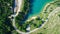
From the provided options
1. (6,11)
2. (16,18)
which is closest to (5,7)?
(6,11)

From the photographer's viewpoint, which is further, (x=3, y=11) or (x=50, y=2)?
(x=50, y=2)

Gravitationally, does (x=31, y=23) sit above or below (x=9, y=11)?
below

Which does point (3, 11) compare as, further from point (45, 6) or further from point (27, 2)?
point (45, 6)

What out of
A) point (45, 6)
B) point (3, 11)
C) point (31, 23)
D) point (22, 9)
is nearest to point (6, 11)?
point (3, 11)

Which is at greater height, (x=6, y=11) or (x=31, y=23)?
(x=6, y=11)

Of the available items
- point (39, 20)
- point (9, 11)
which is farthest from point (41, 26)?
point (9, 11)

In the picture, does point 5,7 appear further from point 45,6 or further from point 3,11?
point 45,6

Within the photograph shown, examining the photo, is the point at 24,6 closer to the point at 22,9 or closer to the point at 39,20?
the point at 22,9

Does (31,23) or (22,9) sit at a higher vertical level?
(22,9)
